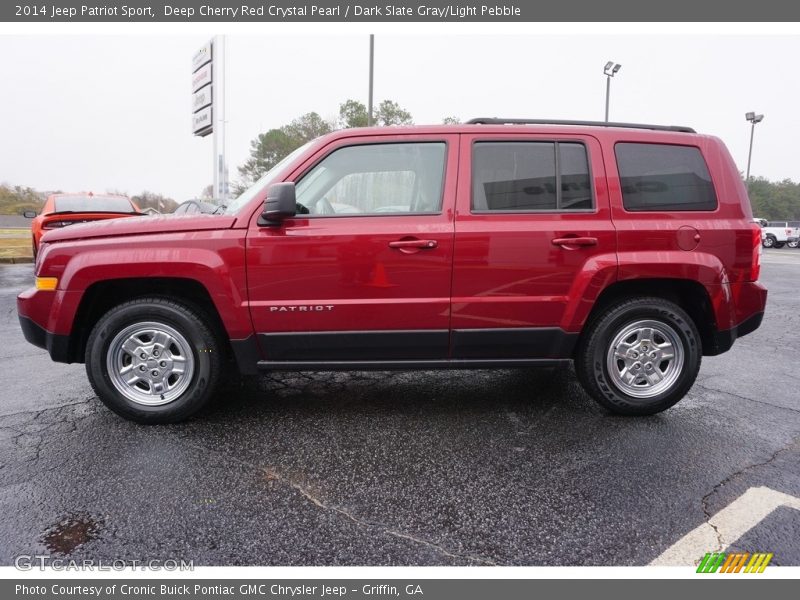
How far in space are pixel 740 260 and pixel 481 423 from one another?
2.02 m

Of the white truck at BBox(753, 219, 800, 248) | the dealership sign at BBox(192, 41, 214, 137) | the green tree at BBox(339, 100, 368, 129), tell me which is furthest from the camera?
the green tree at BBox(339, 100, 368, 129)

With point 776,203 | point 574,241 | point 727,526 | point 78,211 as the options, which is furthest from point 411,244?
point 776,203

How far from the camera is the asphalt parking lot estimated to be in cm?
212

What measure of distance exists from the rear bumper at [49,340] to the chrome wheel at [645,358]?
3531 mm

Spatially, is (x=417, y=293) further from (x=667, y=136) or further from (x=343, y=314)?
(x=667, y=136)

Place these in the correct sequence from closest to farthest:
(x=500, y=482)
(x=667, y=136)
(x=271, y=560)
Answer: (x=271, y=560) → (x=500, y=482) → (x=667, y=136)

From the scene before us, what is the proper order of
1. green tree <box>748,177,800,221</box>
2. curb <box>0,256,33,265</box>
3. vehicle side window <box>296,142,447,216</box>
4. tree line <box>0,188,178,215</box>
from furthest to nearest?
1. green tree <box>748,177,800,221</box>
2. tree line <box>0,188,178,215</box>
3. curb <box>0,256,33,265</box>
4. vehicle side window <box>296,142,447,216</box>

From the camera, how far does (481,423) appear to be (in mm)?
3334

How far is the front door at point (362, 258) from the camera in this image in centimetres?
317

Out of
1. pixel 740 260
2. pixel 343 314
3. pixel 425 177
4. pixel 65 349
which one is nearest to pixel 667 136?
pixel 740 260

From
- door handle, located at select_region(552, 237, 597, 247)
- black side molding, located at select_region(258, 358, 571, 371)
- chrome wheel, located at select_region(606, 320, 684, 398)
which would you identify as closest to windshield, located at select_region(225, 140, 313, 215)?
black side molding, located at select_region(258, 358, 571, 371)
